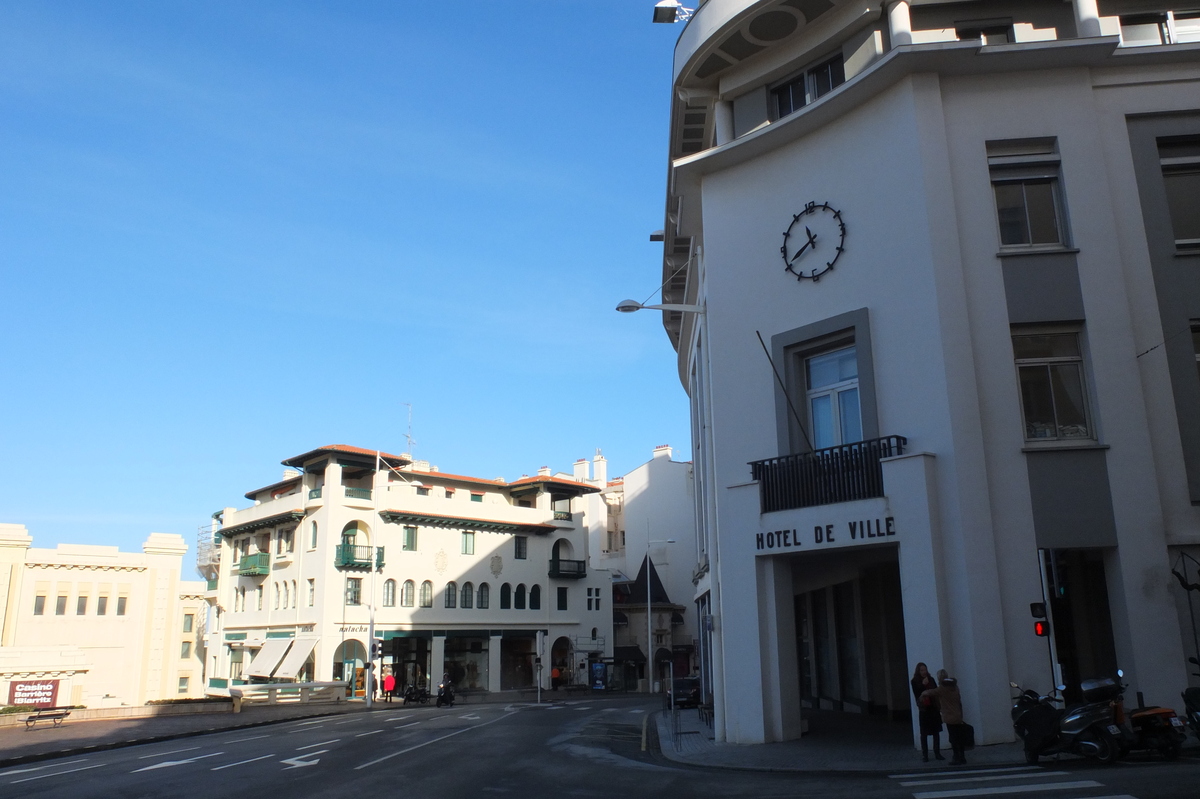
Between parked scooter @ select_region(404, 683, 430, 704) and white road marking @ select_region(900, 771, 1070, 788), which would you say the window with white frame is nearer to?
white road marking @ select_region(900, 771, 1070, 788)

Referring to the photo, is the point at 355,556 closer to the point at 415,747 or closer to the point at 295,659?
the point at 295,659

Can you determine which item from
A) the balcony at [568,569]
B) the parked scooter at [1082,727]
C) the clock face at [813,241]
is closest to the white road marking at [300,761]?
the parked scooter at [1082,727]

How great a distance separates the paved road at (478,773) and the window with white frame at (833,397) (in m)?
6.63

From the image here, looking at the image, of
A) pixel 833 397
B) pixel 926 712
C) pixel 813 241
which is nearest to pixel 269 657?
pixel 833 397

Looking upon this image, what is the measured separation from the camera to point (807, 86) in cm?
1895

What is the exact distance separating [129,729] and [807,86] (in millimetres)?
25739

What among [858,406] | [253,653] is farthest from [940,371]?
[253,653]

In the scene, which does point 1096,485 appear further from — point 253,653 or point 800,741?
point 253,653

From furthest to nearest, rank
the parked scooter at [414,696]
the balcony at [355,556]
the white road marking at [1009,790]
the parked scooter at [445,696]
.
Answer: the balcony at [355,556]
the parked scooter at [414,696]
the parked scooter at [445,696]
the white road marking at [1009,790]

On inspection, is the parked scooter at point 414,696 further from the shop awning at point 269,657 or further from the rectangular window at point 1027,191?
the rectangular window at point 1027,191

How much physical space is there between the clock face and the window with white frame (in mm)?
1623

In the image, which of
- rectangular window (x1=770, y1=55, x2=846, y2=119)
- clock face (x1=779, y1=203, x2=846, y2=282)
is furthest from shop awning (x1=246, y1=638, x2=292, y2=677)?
rectangular window (x1=770, y1=55, x2=846, y2=119)

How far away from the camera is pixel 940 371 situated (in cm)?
1551

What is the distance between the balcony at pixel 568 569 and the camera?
5850 centimetres
